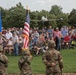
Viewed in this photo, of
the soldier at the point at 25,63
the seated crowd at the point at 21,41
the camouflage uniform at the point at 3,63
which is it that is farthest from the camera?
the seated crowd at the point at 21,41

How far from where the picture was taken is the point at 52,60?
10.7m

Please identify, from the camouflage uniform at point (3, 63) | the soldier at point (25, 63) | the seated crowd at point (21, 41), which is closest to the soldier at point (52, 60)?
the soldier at point (25, 63)

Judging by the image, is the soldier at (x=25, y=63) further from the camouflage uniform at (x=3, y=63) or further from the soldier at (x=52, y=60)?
the soldier at (x=52, y=60)

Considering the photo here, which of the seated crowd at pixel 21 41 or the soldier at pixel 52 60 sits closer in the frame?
the soldier at pixel 52 60

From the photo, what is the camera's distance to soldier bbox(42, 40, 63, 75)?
10.7m

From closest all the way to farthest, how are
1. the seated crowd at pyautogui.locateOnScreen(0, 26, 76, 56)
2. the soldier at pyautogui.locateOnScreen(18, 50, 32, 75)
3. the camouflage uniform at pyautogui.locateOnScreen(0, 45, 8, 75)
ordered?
the camouflage uniform at pyautogui.locateOnScreen(0, 45, 8, 75), the soldier at pyautogui.locateOnScreen(18, 50, 32, 75), the seated crowd at pyautogui.locateOnScreen(0, 26, 76, 56)

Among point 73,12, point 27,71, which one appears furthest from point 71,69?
point 73,12

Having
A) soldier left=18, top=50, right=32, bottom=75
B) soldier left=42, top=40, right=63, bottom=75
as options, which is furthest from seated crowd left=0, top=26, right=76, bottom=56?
soldier left=42, top=40, right=63, bottom=75

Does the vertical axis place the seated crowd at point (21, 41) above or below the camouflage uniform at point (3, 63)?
above

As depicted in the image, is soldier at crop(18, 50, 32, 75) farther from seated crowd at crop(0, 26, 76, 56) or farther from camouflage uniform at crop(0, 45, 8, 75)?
seated crowd at crop(0, 26, 76, 56)

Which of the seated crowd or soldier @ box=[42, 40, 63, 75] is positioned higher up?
the seated crowd

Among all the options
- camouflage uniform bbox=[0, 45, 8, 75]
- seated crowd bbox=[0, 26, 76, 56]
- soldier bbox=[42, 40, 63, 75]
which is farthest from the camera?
seated crowd bbox=[0, 26, 76, 56]

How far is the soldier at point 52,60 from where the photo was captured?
10.7 metres

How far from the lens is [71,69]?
16.0 m
